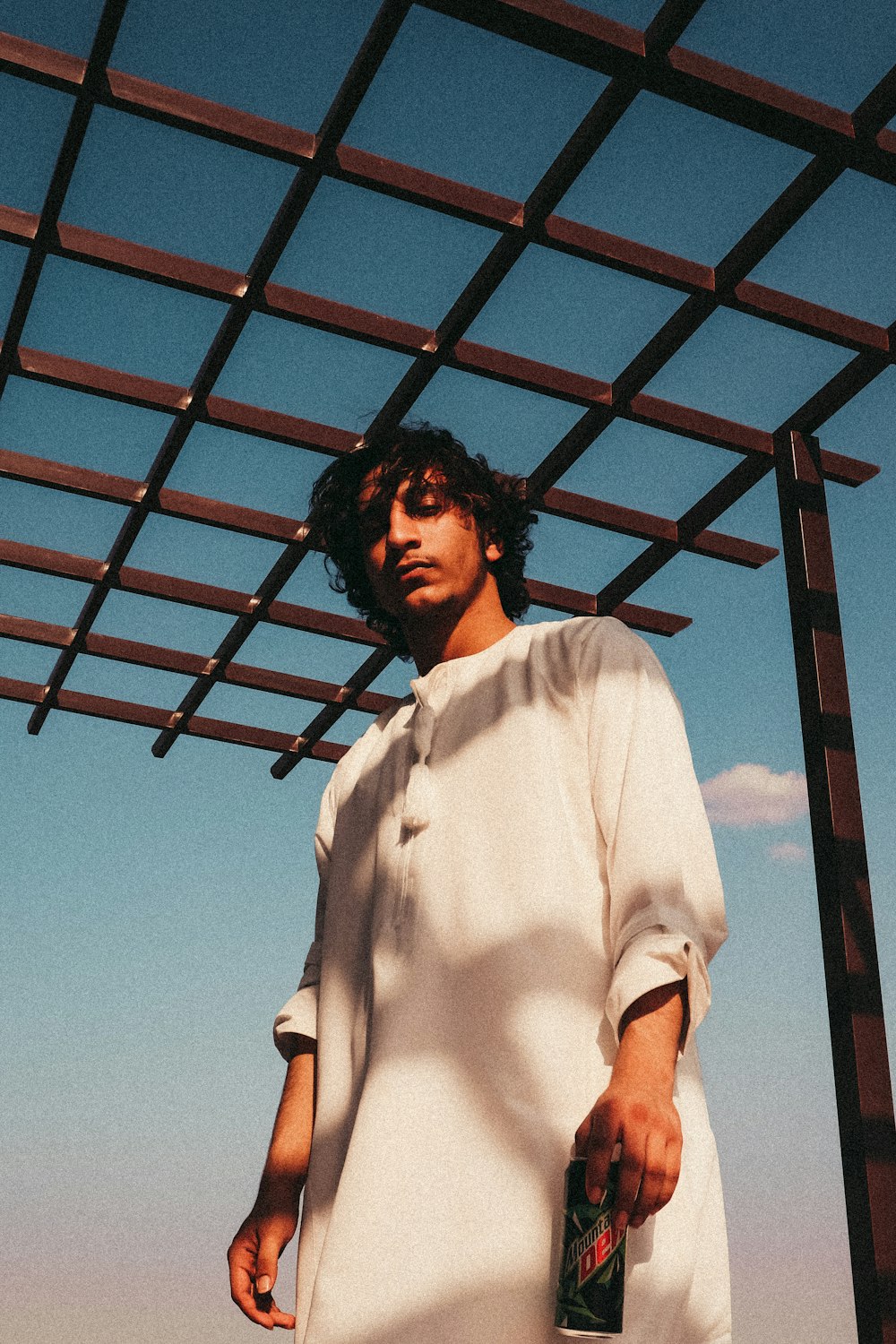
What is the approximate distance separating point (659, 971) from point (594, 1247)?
319 millimetres

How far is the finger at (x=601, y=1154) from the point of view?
1394 millimetres

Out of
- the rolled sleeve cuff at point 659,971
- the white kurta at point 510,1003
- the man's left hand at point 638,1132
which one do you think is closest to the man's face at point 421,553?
the white kurta at point 510,1003

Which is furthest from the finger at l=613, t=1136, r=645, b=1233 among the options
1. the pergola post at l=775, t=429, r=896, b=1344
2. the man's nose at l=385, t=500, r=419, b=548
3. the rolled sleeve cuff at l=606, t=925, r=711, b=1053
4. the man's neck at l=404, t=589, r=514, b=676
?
the pergola post at l=775, t=429, r=896, b=1344

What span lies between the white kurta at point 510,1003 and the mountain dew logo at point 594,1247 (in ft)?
0.46

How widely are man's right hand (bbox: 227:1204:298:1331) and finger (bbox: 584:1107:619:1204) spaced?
0.78 metres

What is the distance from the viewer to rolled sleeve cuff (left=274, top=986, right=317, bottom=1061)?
2137mm

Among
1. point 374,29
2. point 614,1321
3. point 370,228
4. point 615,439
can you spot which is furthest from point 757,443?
point 614,1321

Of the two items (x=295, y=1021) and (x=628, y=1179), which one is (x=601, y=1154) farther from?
(x=295, y=1021)

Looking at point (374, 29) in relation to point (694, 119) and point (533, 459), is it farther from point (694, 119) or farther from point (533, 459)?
point (533, 459)

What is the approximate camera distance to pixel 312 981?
7.30 feet

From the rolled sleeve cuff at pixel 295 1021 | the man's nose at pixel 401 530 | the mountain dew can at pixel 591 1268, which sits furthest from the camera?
the man's nose at pixel 401 530

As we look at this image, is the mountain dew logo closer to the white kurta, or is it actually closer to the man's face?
the white kurta

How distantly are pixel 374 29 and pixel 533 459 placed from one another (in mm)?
1809

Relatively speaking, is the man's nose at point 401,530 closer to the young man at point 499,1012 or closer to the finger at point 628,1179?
the young man at point 499,1012
